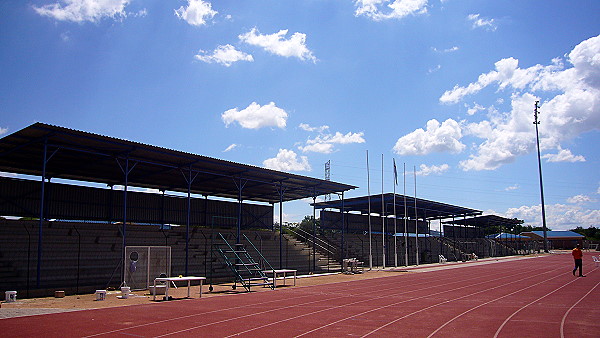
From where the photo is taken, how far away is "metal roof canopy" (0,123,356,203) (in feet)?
66.2

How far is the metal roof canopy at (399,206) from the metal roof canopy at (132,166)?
20.3 ft

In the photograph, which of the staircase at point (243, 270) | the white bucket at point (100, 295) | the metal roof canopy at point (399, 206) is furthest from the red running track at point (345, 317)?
the metal roof canopy at point (399, 206)

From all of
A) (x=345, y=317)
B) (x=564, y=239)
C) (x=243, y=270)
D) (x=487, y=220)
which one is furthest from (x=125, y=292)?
(x=564, y=239)

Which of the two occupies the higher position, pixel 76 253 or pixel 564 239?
pixel 76 253

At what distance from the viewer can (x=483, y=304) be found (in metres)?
15.2

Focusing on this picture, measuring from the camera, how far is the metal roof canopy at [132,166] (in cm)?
2017

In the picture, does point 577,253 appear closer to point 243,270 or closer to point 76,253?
point 243,270

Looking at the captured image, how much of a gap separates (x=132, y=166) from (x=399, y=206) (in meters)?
34.6

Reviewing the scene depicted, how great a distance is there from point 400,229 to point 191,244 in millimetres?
37098

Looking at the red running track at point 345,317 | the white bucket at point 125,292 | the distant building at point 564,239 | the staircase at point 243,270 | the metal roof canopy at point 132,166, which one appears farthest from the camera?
the distant building at point 564,239

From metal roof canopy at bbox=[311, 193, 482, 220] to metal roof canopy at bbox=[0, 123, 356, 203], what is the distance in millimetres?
6177

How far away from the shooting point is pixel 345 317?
41.7 feet

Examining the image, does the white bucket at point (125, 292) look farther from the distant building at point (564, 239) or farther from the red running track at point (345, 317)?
the distant building at point (564, 239)

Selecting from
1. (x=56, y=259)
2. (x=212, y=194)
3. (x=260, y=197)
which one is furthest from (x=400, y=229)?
(x=56, y=259)
